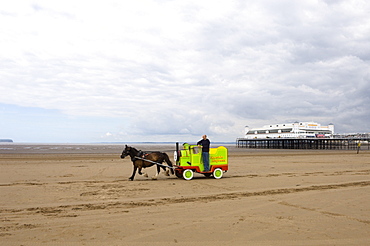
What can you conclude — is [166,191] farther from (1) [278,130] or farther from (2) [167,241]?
(1) [278,130]

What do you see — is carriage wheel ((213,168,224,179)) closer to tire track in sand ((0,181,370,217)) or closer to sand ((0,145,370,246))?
sand ((0,145,370,246))

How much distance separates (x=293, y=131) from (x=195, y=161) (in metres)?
92.7

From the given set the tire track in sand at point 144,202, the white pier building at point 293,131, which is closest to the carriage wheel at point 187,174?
the tire track in sand at point 144,202

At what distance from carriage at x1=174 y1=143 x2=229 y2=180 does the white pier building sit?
88609mm

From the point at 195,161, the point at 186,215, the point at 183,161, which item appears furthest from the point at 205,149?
the point at 186,215

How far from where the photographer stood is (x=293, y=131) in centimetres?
10181

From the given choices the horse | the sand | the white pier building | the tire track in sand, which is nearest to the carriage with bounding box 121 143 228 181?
the horse

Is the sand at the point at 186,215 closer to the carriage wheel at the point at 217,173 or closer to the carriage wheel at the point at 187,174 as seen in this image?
the carriage wheel at the point at 187,174

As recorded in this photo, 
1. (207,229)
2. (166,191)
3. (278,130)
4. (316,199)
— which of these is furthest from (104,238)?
(278,130)

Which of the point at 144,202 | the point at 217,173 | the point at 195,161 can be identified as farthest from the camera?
the point at 217,173

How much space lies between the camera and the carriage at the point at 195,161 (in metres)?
15.1

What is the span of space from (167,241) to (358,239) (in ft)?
11.5

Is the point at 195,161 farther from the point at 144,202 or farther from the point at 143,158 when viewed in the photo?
the point at 144,202

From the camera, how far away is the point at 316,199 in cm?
987
